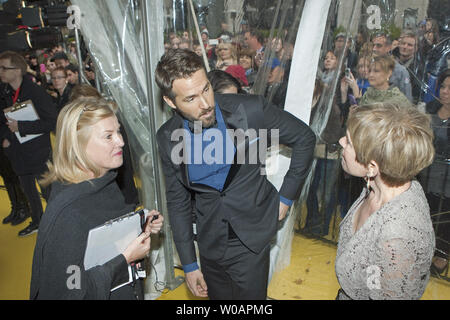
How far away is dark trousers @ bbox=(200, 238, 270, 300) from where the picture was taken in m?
1.70

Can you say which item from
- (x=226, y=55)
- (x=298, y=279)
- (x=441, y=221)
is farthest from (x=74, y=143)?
(x=441, y=221)

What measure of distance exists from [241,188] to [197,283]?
0.61m

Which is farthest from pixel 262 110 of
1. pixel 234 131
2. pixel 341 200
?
pixel 341 200

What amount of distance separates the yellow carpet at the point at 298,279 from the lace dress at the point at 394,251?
1.44 m

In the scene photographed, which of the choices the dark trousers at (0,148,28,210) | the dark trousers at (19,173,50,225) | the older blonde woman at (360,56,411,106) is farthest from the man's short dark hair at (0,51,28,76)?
the older blonde woman at (360,56,411,106)

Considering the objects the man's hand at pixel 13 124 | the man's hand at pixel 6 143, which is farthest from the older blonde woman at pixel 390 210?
the man's hand at pixel 6 143

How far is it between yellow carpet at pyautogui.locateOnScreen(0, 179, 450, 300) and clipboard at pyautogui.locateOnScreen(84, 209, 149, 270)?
1.45 metres

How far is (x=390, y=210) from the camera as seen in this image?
1172 millimetres

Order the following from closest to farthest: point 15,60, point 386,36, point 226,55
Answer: point 386,36, point 226,55, point 15,60

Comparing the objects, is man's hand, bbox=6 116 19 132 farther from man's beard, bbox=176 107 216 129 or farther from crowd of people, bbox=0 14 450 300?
man's beard, bbox=176 107 216 129

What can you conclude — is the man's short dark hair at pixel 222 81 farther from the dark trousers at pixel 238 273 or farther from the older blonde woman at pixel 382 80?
the dark trousers at pixel 238 273

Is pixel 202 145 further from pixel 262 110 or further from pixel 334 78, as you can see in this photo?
pixel 334 78

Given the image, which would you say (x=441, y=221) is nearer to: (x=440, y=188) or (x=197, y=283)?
(x=440, y=188)

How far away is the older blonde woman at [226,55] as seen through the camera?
7.76 ft
